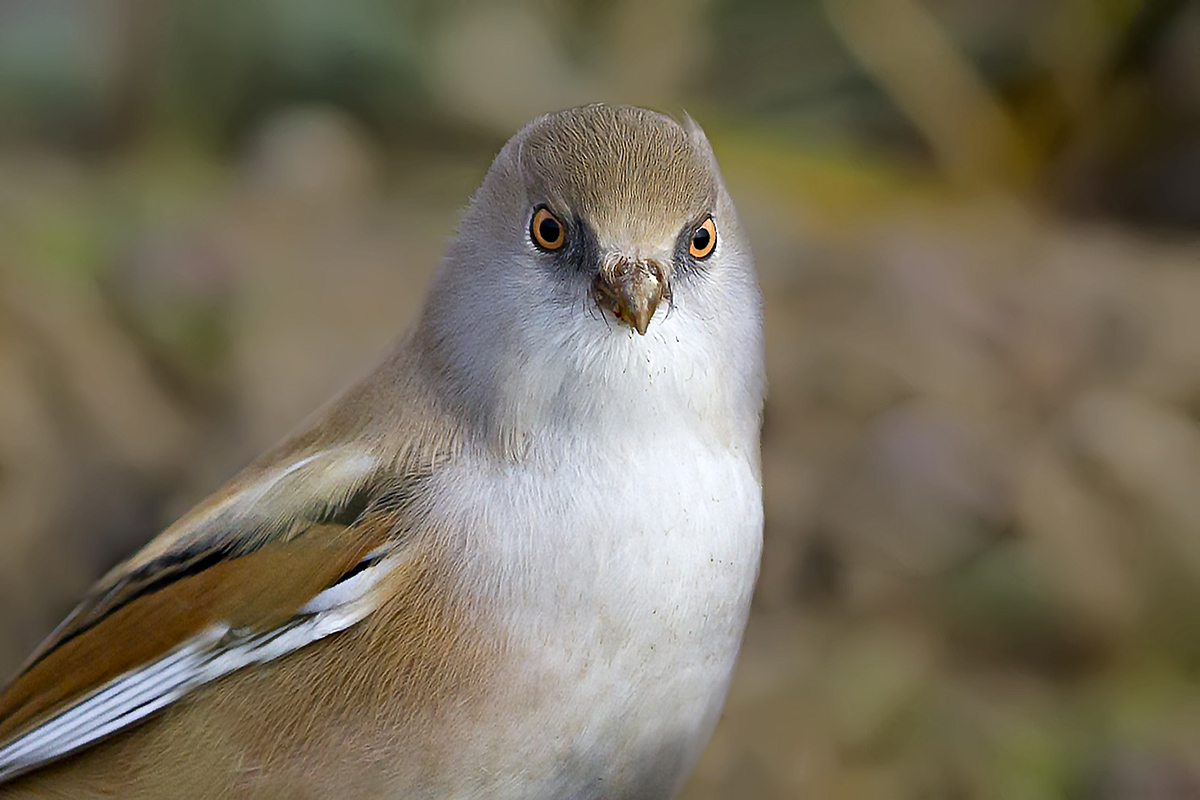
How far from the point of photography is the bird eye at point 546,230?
1.90 m

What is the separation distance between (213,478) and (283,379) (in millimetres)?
424

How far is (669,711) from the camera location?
6.24 ft

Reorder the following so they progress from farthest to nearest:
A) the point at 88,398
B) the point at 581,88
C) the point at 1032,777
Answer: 1. the point at 581,88
2. the point at 88,398
3. the point at 1032,777

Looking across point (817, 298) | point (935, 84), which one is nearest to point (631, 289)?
point (817, 298)

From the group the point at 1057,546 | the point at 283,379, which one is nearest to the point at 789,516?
the point at 1057,546

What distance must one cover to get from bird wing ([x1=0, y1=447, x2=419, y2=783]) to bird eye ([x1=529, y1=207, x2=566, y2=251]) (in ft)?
1.20

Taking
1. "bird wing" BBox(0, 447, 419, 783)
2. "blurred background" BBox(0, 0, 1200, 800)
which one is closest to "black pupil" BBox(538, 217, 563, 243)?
"bird wing" BBox(0, 447, 419, 783)

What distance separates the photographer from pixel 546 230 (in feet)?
6.27

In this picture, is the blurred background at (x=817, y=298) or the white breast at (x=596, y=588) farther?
the blurred background at (x=817, y=298)

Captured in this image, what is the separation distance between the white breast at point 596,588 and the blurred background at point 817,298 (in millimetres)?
801

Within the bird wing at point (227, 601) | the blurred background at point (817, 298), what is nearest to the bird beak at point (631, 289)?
the bird wing at point (227, 601)

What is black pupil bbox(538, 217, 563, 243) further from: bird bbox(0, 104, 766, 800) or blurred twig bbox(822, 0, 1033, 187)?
blurred twig bbox(822, 0, 1033, 187)

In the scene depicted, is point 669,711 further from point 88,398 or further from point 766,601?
point 88,398

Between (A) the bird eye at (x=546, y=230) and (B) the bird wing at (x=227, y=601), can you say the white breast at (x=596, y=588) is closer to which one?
(B) the bird wing at (x=227, y=601)
